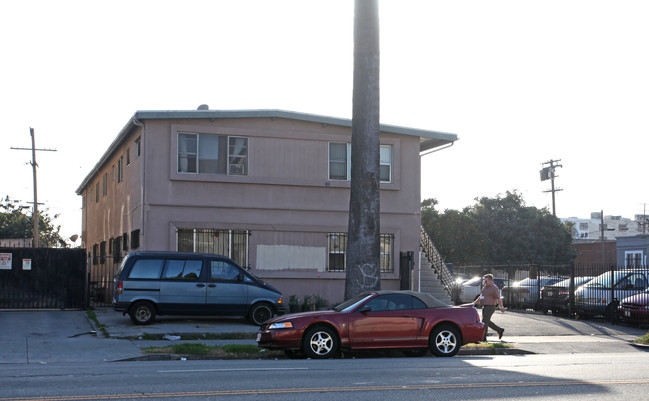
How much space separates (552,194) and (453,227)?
439 inches

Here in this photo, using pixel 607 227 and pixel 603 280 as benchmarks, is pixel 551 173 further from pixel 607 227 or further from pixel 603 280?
pixel 607 227

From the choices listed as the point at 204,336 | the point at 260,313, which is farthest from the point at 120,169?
the point at 204,336

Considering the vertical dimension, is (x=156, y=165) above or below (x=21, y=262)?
above

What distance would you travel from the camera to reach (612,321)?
77.7ft

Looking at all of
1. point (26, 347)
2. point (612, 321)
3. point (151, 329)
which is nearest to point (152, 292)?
point (151, 329)

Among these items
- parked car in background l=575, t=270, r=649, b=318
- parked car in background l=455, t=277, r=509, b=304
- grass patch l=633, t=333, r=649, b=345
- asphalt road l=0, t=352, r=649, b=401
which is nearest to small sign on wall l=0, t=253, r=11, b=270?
asphalt road l=0, t=352, r=649, b=401

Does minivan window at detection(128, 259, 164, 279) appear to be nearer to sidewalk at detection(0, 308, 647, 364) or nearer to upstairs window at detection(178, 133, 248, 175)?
sidewalk at detection(0, 308, 647, 364)

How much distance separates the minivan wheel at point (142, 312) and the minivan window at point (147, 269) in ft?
2.25

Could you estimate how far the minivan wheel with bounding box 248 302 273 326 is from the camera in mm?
19875

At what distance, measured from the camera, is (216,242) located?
23.5 m

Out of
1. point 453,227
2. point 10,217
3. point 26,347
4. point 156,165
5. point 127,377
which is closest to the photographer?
point 127,377

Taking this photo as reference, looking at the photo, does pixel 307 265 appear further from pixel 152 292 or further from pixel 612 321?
pixel 612 321

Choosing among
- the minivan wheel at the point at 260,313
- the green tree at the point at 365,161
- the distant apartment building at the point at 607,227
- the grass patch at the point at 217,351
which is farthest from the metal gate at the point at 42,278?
the distant apartment building at the point at 607,227

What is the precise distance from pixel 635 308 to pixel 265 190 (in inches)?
466
